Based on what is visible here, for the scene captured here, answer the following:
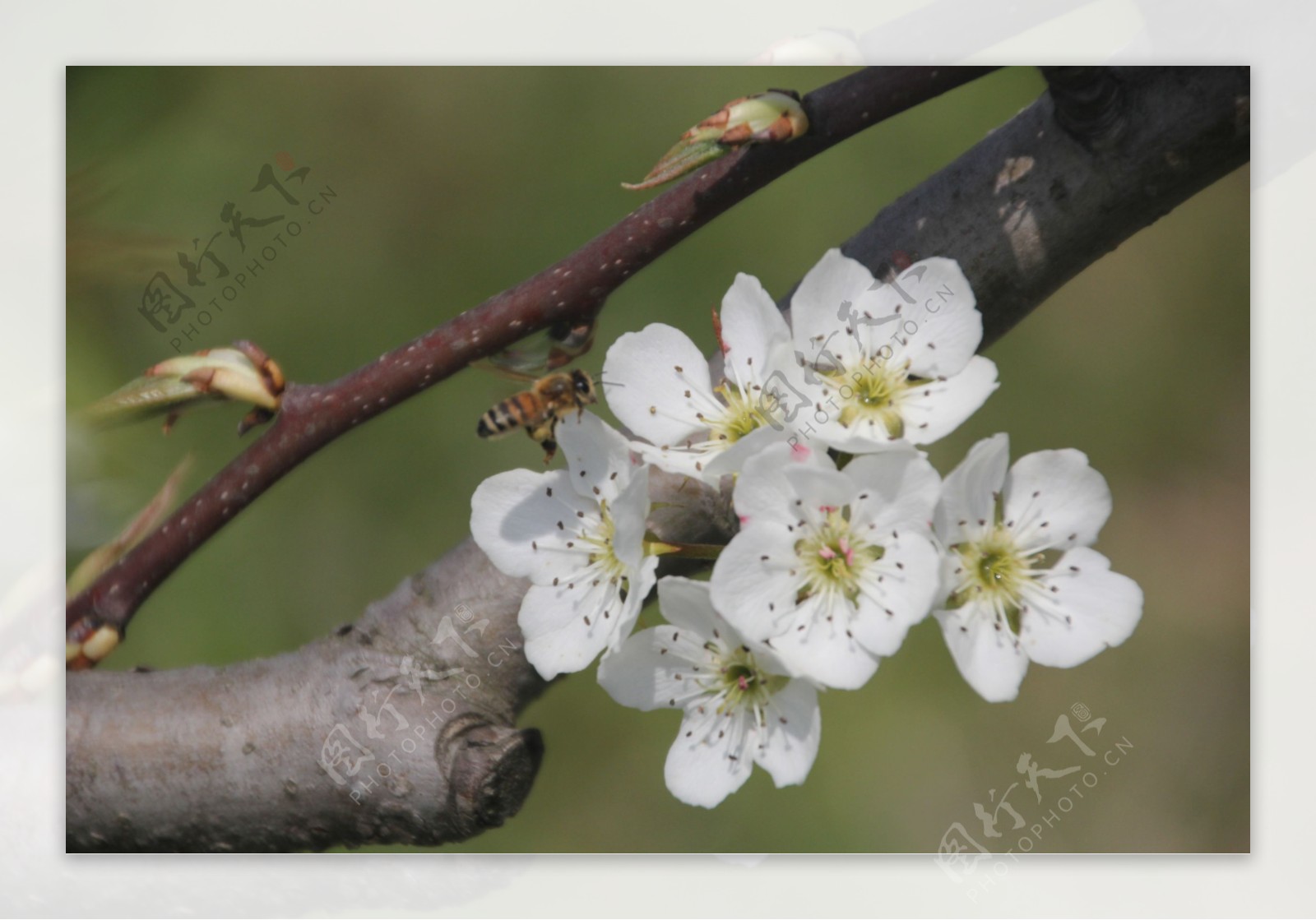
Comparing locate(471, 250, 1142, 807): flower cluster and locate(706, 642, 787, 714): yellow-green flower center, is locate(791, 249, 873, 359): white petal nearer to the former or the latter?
locate(471, 250, 1142, 807): flower cluster

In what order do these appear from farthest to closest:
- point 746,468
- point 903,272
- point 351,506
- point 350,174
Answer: point 351,506 < point 350,174 < point 903,272 < point 746,468

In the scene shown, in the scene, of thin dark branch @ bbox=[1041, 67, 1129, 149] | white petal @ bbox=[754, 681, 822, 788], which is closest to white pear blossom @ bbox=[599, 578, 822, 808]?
white petal @ bbox=[754, 681, 822, 788]

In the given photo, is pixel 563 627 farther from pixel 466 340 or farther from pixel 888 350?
pixel 888 350

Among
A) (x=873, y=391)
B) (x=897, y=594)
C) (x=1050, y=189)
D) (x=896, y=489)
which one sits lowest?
(x=897, y=594)

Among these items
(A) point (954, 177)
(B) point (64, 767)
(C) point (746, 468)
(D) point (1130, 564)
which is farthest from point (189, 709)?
(D) point (1130, 564)

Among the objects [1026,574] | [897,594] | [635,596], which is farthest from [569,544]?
[1026,574]

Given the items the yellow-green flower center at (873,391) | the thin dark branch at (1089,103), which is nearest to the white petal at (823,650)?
the yellow-green flower center at (873,391)

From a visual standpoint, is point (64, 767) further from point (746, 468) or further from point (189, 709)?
point (746, 468)

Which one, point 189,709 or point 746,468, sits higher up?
point 746,468
